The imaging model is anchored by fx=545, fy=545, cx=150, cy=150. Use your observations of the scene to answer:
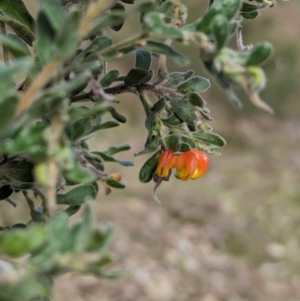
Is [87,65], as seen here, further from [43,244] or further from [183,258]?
[183,258]

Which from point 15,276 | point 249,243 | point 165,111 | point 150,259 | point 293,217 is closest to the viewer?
point 15,276

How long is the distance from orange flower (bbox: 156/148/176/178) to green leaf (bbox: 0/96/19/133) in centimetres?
22

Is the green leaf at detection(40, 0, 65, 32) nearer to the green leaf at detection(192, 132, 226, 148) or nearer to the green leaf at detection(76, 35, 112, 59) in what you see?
the green leaf at detection(76, 35, 112, 59)

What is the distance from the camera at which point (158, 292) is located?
223 centimetres

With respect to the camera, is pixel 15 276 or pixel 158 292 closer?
pixel 15 276

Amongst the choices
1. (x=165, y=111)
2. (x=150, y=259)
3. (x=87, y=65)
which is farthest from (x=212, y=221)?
(x=87, y=65)

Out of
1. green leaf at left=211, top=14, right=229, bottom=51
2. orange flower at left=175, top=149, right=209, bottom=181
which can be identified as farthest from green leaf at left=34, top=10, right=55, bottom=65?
orange flower at left=175, top=149, right=209, bottom=181

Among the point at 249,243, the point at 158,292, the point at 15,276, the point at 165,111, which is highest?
the point at 165,111

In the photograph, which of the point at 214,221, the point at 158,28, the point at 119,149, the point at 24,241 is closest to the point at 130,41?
the point at 158,28

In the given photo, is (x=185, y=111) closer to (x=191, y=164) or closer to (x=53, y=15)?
(x=191, y=164)

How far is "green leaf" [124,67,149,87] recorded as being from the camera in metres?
0.55

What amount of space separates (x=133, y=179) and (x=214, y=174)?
563 mm

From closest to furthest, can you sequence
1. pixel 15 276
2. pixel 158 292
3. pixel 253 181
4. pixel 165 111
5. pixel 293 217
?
pixel 15 276 < pixel 165 111 < pixel 158 292 < pixel 293 217 < pixel 253 181

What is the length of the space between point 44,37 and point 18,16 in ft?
0.62
